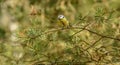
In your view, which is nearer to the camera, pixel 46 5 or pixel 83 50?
pixel 83 50

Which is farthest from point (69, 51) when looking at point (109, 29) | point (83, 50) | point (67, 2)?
point (67, 2)

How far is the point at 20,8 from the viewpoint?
22.6 feet

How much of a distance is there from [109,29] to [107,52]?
→ 17 centimetres

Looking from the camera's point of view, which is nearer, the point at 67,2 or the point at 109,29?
the point at 109,29

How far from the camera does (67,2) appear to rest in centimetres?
659

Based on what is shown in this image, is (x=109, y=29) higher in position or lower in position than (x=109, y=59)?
higher

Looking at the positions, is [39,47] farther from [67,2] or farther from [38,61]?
[67,2]

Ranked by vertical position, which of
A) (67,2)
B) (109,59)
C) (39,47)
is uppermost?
(67,2)

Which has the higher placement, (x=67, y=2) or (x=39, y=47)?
(x=67, y=2)

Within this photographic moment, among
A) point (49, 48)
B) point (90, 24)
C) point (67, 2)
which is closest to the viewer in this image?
point (90, 24)

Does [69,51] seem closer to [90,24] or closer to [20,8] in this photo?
[90,24]

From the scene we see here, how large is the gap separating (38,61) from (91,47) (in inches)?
12.7

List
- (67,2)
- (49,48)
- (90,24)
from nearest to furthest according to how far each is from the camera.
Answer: (90,24) → (49,48) → (67,2)

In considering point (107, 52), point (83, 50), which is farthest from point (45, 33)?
point (107, 52)
